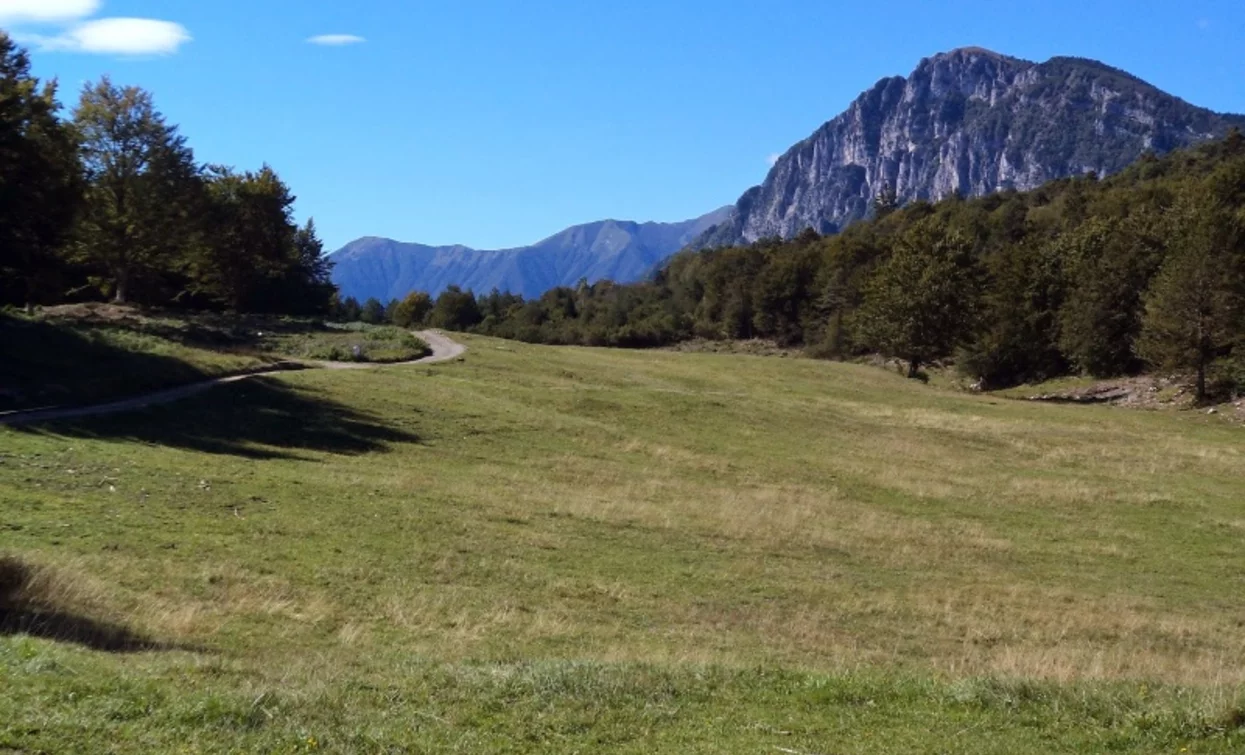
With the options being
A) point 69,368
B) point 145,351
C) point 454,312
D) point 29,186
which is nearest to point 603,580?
point 69,368

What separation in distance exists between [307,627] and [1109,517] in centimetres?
2592

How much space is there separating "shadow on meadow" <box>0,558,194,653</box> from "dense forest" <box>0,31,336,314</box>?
33.3 metres

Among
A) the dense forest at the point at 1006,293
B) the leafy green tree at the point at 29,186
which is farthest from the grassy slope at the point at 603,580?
the dense forest at the point at 1006,293

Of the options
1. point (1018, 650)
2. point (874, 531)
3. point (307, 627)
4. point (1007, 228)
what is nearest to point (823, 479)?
point (874, 531)

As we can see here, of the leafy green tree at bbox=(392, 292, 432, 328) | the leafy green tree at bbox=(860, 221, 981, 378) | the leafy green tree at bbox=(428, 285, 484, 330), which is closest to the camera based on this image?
the leafy green tree at bbox=(860, 221, 981, 378)

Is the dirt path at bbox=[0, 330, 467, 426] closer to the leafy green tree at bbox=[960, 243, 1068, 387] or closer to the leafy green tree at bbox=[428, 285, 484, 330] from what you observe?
the leafy green tree at bbox=[960, 243, 1068, 387]

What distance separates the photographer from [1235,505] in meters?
32.5

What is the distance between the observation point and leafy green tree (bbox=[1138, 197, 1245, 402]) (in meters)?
58.2

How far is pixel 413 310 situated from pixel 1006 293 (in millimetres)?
99238

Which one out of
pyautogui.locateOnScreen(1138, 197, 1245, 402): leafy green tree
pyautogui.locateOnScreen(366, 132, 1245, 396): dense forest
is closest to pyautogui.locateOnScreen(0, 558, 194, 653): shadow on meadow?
pyautogui.locateOnScreen(1138, 197, 1245, 402): leafy green tree

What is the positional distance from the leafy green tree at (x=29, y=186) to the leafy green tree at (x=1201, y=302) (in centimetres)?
5857

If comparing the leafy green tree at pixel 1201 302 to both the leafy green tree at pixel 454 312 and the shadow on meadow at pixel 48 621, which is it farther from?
Answer: the leafy green tree at pixel 454 312

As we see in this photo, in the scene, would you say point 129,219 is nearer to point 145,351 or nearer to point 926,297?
point 145,351

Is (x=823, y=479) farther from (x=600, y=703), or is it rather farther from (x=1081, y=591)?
(x=600, y=703)
